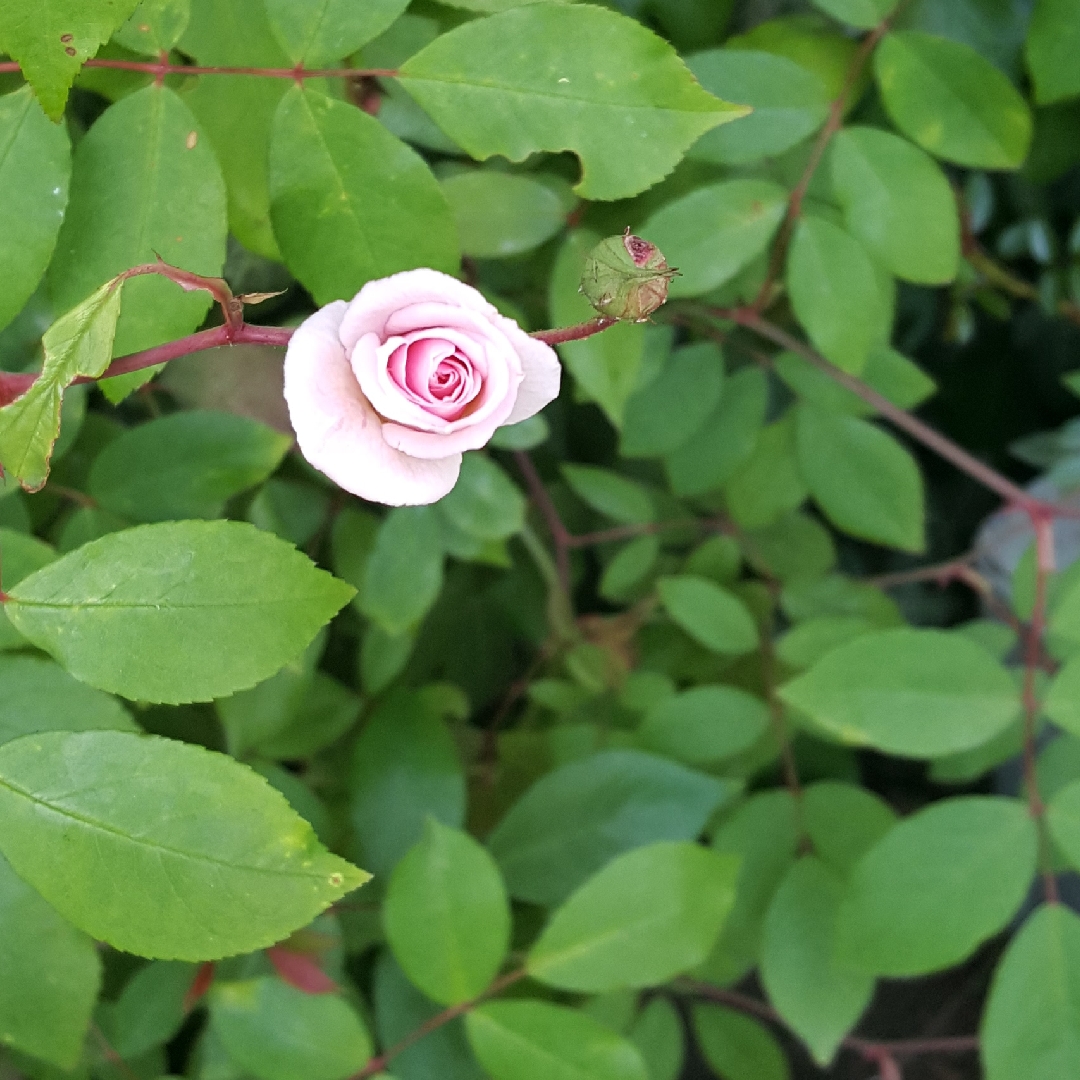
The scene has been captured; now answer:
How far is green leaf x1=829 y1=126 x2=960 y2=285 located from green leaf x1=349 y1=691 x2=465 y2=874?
Result: 60 centimetres

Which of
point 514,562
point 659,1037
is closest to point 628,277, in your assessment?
point 514,562

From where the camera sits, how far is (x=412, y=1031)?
83 centimetres

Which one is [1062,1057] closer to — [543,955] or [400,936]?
[543,955]

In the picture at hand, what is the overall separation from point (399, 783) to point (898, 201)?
0.68m

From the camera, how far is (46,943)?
1.88 ft

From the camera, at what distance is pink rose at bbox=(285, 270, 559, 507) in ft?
1.18

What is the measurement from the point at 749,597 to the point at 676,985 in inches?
17.2

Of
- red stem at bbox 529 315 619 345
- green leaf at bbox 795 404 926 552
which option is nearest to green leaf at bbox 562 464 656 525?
green leaf at bbox 795 404 926 552

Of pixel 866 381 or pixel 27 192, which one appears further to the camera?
pixel 866 381

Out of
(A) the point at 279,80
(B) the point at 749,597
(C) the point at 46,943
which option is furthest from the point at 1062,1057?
(A) the point at 279,80

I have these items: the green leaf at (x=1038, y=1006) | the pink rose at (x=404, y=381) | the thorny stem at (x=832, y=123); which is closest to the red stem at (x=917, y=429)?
the thorny stem at (x=832, y=123)

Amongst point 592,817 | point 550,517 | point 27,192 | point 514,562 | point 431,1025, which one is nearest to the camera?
point 27,192

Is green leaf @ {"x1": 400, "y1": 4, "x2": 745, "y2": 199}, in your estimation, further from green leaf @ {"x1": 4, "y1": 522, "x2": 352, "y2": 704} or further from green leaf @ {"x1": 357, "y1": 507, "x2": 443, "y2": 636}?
green leaf @ {"x1": 357, "y1": 507, "x2": 443, "y2": 636}

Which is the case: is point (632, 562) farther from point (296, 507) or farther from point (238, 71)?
point (238, 71)
